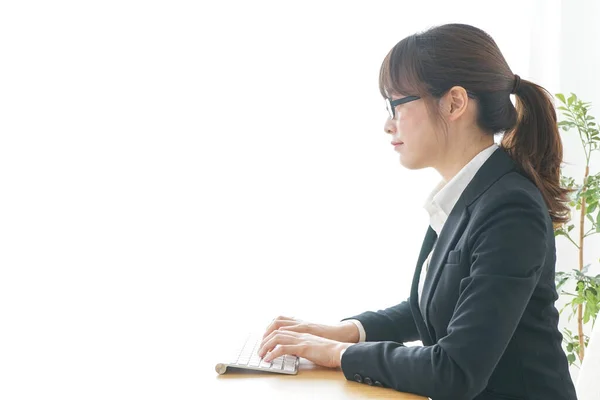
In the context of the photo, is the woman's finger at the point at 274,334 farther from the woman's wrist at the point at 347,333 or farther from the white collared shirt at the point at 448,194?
the white collared shirt at the point at 448,194

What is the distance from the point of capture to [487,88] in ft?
5.02

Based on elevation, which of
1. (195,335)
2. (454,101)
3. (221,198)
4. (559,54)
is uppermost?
(559,54)

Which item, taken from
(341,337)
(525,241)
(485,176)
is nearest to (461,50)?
(485,176)

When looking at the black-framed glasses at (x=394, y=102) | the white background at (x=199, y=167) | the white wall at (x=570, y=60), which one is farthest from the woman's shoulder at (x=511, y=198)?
the white wall at (x=570, y=60)

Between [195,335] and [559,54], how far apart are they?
2.11 meters

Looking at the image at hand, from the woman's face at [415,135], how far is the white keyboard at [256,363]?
0.48m

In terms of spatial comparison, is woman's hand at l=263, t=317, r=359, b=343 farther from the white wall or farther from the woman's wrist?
the white wall

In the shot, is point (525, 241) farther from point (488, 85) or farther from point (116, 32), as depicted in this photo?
point (116, 32)

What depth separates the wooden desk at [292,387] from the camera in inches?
49.3

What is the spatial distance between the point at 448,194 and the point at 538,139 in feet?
0.76

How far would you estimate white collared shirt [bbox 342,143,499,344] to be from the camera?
5.10 ft

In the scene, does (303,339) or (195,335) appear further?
(195,335)

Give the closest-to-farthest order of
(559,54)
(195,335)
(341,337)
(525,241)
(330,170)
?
1. (525,241)
2. (341,337)
3. (195,335)
4. (330,170)
5. (559,54)

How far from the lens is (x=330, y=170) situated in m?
2.95
